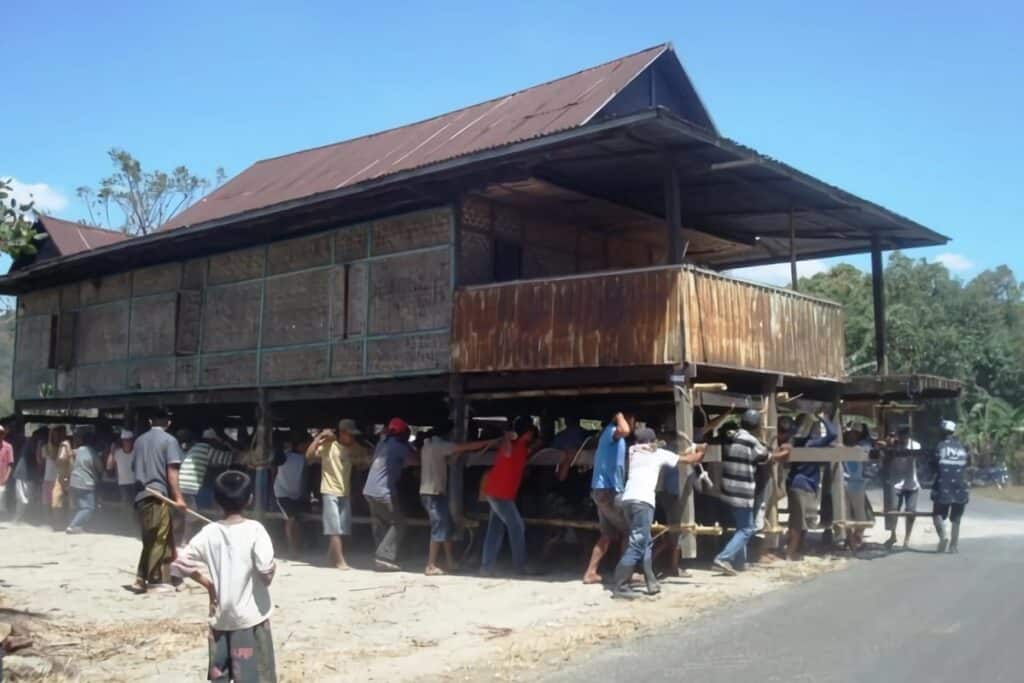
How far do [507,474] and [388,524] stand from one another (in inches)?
88.0

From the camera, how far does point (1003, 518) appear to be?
20172mm

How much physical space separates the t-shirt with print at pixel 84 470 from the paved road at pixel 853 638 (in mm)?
10881

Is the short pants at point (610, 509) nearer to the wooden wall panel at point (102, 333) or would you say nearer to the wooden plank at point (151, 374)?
the wooden plank at point (151, 374)

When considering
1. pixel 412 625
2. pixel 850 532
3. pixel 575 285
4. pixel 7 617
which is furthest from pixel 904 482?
pixel 7 617

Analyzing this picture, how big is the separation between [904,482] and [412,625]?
8.18m

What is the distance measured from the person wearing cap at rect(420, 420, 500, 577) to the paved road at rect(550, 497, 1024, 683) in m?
4.11

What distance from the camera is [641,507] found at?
982 cm

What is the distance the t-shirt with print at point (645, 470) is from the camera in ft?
32.3

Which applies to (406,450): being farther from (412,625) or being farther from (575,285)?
(412,625)

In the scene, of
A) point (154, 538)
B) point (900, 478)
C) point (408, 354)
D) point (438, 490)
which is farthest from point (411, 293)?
point (900, 478)

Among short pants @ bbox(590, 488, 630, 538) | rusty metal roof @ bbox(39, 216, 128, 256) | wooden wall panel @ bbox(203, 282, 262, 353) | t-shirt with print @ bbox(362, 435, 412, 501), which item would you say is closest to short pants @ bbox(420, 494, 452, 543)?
t-shirt with print @ bbox(362, 435, 412, 501)

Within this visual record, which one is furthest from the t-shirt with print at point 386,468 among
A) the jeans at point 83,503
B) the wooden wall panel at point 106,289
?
the wooden wall panel at point 106,289

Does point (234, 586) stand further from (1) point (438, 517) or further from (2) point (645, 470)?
(1) point (438, 517)

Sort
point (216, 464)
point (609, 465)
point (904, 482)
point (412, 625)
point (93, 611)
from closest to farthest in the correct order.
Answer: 1. point (412, 625)
2. point (93, 611)
3. point (609, 465)
4. point (904, 482)
5. point (216, 464)
